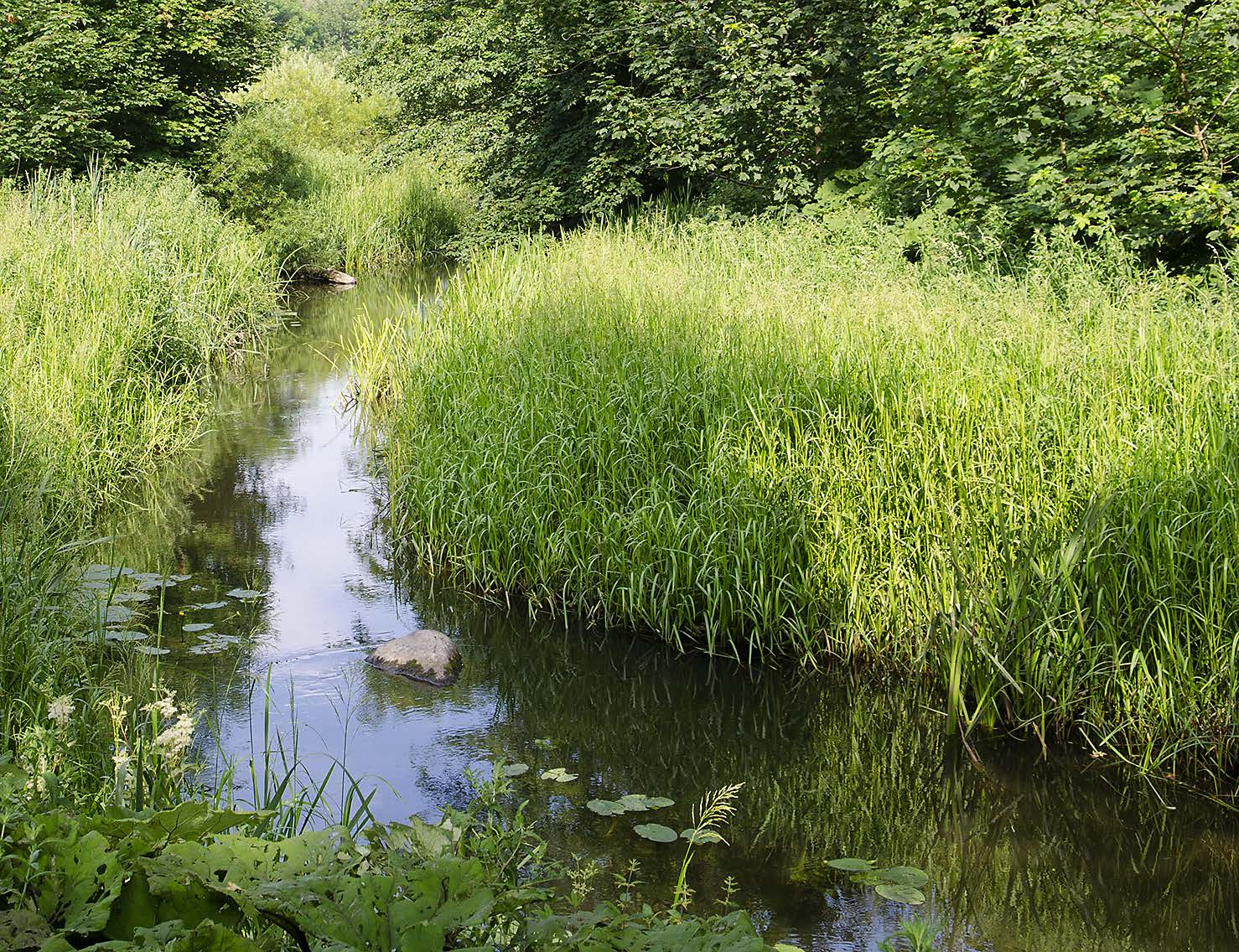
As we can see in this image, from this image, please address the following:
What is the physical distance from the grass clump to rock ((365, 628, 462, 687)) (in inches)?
391

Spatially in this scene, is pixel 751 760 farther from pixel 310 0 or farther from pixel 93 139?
pixel 310 0

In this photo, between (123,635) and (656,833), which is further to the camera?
(123,635)

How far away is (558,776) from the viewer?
4367 millimetres

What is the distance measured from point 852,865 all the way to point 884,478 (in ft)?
6.59

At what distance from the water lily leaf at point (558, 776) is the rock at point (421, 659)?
3.30ft

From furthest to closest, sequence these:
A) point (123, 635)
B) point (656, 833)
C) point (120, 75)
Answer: point (120, 75) → point (123, 635) → point (656, 833)

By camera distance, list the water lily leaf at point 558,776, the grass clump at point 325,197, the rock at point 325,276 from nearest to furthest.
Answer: the water lily leaf at point 558,776
the grass clump at point 325,197
the rock at point 325,276

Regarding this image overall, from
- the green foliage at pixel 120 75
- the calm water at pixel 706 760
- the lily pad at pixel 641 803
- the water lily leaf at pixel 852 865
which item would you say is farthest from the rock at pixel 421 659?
the green foliage at pixel 120 75

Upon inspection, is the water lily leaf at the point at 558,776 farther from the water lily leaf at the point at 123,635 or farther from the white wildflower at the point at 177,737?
the water lily leaf at the point at 123,635

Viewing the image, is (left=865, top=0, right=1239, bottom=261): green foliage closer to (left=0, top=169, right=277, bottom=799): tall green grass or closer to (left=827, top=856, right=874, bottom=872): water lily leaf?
(left=827, top=856, right=874, bottom=872): water lily leaf

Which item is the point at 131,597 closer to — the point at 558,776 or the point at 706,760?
the point at 558,776

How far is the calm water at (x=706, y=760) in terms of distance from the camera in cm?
363

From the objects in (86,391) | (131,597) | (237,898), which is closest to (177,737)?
(237,898)

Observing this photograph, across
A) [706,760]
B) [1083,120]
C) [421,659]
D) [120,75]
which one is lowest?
[706,760]
